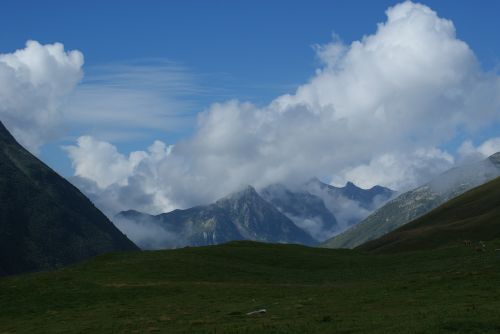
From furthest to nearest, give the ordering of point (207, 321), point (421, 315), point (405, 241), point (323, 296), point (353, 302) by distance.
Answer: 1. point (405, 241)
2. point (323, 296)
3. point (353, 302)
4. point (207, 321)
5. point (421, 315)

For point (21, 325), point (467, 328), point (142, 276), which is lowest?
point (467, 328)

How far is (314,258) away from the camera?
118 metres

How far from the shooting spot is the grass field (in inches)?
1695

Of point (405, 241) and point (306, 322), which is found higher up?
point (405, 241)

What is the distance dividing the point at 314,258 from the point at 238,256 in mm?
15699

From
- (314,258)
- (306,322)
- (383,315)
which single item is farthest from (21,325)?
(314,258)

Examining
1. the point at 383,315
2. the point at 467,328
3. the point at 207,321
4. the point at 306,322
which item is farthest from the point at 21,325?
the point at 467,328

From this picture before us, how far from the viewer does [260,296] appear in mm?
65875

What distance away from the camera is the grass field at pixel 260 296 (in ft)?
141

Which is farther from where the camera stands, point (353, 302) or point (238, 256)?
point (238, 256)

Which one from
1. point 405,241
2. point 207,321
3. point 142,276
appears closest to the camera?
point 207,321

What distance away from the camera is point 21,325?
184 ft

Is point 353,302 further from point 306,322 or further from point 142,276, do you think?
point 142,276

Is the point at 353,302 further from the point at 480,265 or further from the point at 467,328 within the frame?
the point at 480,265
